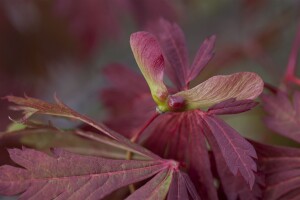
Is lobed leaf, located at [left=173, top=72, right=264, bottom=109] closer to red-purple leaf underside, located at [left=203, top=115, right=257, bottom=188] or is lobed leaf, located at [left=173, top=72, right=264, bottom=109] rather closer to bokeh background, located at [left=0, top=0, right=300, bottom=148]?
red-purple leaf underside, located at [left=203, top=115, right=257, bottom=188]

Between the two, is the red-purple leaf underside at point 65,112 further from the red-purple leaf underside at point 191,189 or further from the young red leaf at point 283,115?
the young red leaf at point 283,115

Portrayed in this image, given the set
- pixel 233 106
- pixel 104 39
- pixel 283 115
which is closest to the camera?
pixel 233 106

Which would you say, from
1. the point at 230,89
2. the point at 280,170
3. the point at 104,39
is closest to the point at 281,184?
the point at 280,170

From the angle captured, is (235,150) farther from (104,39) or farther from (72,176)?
(104,39)

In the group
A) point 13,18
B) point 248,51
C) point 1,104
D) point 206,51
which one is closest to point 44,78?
point 13,18

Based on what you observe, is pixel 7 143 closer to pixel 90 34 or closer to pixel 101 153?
pixel 101 153

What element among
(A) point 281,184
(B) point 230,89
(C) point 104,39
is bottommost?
(A) point 281,184
